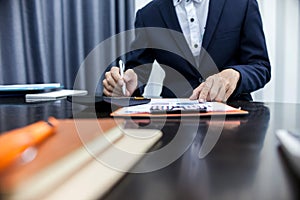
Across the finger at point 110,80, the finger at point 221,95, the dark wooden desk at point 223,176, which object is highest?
the finger at point 110,80

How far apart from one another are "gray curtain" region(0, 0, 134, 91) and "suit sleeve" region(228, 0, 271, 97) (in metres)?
0.72

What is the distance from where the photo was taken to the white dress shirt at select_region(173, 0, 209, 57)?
112 cm

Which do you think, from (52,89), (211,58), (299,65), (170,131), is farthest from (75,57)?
(170,131)

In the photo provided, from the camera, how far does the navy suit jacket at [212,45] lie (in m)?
1.05

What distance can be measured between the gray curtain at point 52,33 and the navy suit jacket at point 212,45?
0.42 meters

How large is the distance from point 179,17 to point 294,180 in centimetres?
104

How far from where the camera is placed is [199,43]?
1.11 metres

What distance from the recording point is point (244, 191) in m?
0.19

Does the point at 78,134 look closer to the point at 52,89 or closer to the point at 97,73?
the point at 52,89

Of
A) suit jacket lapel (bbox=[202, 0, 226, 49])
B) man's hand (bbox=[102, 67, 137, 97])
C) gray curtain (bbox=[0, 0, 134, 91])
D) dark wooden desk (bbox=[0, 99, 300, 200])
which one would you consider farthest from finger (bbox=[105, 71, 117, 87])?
gray curtain (bbox=[0, 0, 134, 91])

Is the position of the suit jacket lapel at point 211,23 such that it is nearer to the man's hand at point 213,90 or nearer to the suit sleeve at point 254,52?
the suit sleeve at point 254,52

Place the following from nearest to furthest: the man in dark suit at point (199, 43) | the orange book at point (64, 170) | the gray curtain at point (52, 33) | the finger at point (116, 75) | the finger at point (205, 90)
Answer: the orange book at point (64, 170), the finger at point (205, 90), the finger at point (116, 75), the man in dark suit at point (199, 43), the gray curtain at point (52, 33)

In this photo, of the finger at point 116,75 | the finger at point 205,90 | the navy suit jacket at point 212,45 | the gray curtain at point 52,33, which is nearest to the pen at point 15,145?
the finger at point 205,90

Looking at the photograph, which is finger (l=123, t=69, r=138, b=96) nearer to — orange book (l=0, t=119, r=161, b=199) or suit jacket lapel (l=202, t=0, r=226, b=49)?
suit jacket lapel (l=202, t=0, r=226, b=49)
